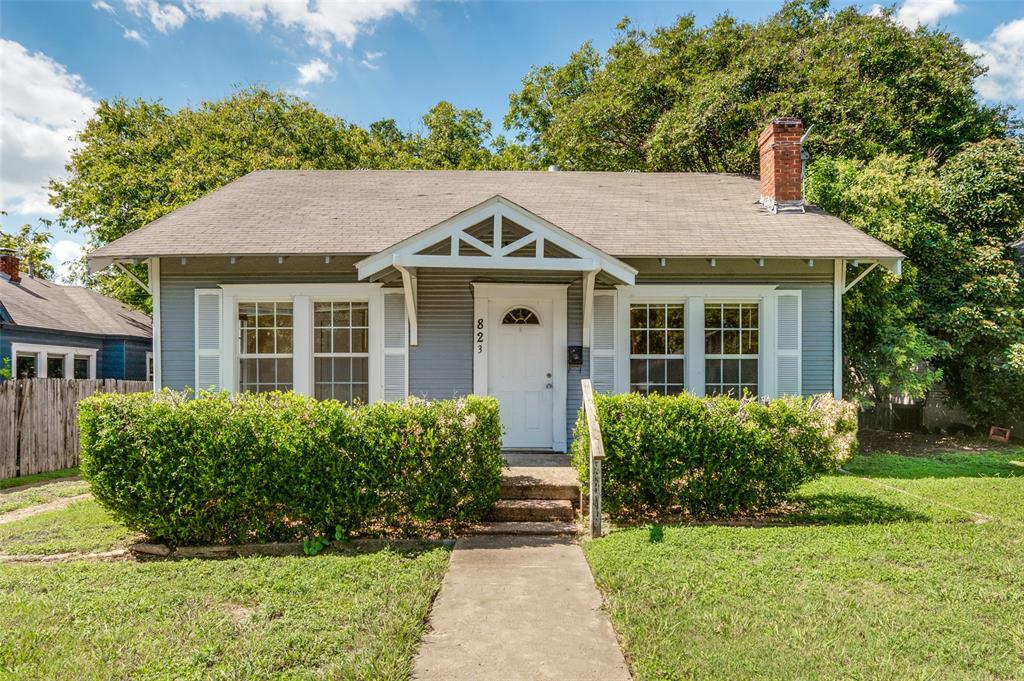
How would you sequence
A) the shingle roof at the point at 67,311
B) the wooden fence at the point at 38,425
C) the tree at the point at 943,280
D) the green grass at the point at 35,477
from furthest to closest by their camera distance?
1. the shingle roof at the point at 67,311
2. the tree at the point at 943,280
3. the wooden fence at the point at 38,425
4. the green grass at the point at 35,477

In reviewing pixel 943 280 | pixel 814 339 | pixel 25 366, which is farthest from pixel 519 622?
pixel 25 366

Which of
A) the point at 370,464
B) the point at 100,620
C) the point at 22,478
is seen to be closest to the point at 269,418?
the point at 370,464

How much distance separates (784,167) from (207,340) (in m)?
9.19

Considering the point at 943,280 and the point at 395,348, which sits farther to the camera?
the point at 943,280

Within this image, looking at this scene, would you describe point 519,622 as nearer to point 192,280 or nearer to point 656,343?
point 656,343

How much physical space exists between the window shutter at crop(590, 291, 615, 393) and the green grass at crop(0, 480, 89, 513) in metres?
7.09

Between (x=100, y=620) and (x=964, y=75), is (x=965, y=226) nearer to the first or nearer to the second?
(x=964, y=75)

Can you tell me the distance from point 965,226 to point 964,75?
5640 millimetres

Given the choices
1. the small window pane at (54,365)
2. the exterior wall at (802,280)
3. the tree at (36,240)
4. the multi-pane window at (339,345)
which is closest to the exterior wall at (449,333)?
the multi-pane window at (339,345)

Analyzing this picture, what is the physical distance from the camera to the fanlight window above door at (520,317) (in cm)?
800

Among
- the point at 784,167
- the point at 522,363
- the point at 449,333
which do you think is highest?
the point at 784,167

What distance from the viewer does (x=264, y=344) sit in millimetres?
8070

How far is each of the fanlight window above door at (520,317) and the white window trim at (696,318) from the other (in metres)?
1.17

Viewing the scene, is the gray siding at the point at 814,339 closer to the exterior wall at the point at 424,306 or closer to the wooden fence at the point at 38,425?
the exterior wall at the point at 424,306
